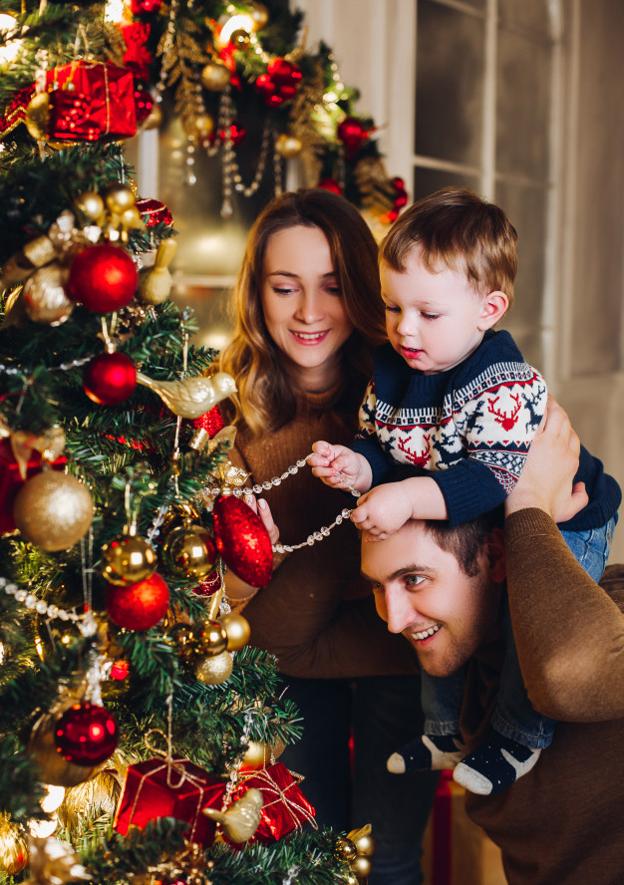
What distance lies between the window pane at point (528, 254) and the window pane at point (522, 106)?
0.29 feet

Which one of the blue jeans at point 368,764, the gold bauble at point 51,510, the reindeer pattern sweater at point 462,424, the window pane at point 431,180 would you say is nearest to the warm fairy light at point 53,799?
the gold bauble at point 51,510

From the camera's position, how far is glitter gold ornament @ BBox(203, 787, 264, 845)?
103 centimetres

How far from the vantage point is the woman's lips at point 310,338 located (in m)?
1.76

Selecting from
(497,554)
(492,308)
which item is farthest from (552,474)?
(492,308)

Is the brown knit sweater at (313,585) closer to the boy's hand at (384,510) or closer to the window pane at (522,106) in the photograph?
the boy's hand at (384,510)

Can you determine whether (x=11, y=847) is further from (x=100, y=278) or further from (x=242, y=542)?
(x=100, y=278)

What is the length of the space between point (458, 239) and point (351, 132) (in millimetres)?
1191

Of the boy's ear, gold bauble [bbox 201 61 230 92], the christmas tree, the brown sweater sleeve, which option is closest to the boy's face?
the boy's ear

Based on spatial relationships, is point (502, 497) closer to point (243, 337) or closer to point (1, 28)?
point (243, 337)

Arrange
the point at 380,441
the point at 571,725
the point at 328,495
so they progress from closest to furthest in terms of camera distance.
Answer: the point at 571,725
the point at 380,441
the point at 328,495

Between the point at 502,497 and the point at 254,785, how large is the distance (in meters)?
0.54

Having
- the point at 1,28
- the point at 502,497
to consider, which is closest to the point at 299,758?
the point at 502,497

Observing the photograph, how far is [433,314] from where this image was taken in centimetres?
146

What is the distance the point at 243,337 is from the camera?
1.87 metres
